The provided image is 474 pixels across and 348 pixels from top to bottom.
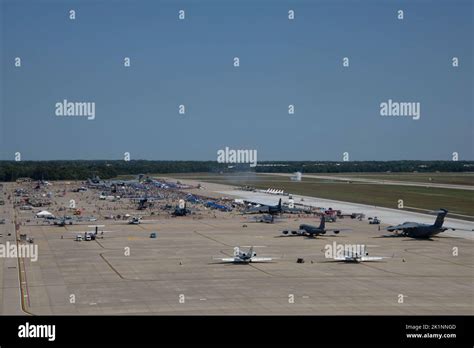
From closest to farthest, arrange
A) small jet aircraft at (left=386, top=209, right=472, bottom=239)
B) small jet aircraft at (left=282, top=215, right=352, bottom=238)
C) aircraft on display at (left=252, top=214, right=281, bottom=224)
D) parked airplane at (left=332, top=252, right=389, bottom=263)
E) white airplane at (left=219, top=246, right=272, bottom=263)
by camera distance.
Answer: white airplane at (left=219, top=246, right=272, bottom=263), parked airplane at (left=332, top=252, right=389, bottom=263), small jet aircraft at (left=386, top=209, right=472, bottom=239), small jet aircraft at (left=282, top=215, right=352, bottom=238), aircraft on display at (left=252, top=214, right=281, bottom=224)

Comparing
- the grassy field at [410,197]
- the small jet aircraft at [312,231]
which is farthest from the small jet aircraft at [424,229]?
the grassy field at [410,197]

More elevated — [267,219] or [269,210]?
[269,210]

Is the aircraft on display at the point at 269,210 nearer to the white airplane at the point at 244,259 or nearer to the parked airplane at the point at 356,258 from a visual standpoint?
the parked airplane at the point at 356,258

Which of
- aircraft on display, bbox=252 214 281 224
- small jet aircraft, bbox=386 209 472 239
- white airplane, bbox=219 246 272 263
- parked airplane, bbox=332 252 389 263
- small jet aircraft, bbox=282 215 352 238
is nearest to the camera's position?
white airplane, bbox=219 246 272 263

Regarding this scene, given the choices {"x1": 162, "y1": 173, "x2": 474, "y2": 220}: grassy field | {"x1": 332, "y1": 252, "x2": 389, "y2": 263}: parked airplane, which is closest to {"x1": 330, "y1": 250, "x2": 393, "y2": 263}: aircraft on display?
{"x1": 332, "y1": 252, "x2": 389, "y2": 263}: parked airplane

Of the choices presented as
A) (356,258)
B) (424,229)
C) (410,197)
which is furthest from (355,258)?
(410,197)

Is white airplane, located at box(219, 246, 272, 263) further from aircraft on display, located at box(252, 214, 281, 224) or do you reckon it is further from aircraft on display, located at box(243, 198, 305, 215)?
aircraft on display, located at box(243, 198, 305, 215)

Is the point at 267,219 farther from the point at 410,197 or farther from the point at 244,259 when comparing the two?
the point at 410,197

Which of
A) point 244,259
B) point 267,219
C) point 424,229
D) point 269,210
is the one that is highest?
point 269,210

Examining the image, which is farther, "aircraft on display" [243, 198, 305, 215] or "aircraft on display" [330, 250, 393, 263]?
"aircraft on display" [243, 198, 305, 215]

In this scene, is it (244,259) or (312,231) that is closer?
(244,259)
